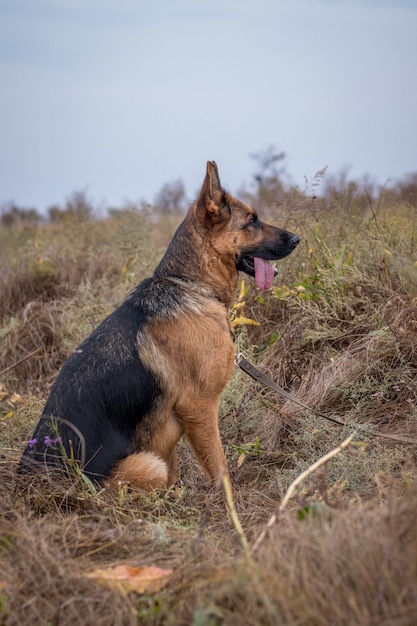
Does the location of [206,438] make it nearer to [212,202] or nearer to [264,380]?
[264,380]

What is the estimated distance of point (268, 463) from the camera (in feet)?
15.8

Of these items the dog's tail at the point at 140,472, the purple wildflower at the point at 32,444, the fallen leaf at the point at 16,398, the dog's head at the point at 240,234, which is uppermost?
the dog's head at the point at 240,234

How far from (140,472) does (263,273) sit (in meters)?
1.72

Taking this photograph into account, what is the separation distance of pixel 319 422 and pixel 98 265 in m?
4.87

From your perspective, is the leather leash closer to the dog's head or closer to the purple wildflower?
the dog's head

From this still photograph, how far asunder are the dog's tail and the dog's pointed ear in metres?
1.69

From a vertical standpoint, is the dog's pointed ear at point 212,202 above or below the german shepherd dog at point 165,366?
above

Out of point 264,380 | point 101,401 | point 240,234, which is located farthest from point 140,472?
point 240,234

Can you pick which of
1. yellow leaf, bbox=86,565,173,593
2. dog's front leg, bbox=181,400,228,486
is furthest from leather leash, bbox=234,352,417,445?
yellow leaf, bbox=86,565,173,593

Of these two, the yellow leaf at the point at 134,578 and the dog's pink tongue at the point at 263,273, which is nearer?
the yellow leaf at the point at 134,578

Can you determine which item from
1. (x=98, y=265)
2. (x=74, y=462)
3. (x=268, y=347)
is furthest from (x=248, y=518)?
(x=98, y=265)

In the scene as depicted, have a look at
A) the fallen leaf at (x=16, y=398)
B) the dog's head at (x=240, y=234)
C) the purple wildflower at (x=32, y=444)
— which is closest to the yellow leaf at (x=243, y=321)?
the dog's head at (x=240, y=234)

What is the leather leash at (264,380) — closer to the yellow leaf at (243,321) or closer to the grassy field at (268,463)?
the grassy field at (268,463)

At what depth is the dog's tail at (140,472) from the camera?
3857mm
